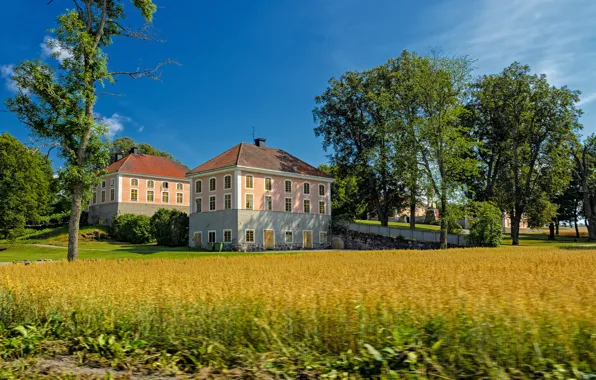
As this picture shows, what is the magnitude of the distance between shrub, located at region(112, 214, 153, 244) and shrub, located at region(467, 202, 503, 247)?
37212 millimetres

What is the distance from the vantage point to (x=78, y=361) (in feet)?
18.6

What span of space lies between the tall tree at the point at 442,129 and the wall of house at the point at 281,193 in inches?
590

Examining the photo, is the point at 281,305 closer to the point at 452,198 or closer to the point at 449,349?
the point at 449,349

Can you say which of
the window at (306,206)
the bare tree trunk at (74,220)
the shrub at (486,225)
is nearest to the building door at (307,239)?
the window at (306,206)

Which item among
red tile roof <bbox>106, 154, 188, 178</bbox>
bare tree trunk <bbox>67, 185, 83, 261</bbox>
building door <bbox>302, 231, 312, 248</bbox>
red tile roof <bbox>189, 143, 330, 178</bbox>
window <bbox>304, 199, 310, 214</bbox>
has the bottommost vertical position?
building door <bbox>302, 231, 312, 248</bbox>

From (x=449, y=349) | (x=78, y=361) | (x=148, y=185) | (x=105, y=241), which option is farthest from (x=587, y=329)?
(x=148, y=185)

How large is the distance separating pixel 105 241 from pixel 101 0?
36.1 m

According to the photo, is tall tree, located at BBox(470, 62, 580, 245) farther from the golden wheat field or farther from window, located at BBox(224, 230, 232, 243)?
the golden wheat field

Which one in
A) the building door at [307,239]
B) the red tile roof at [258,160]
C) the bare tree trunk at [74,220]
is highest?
the red tile roof at [258,160]

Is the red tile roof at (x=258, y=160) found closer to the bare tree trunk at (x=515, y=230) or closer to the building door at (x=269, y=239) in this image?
the building door at (x=269, y=239)

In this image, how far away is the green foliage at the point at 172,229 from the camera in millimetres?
48156

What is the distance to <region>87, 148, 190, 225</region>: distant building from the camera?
61.1m

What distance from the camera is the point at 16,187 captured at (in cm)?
5084

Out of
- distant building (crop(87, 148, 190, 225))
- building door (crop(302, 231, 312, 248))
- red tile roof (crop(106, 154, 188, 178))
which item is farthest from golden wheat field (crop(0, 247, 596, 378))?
red tile roof (crop(106, 154, 188, 178))
